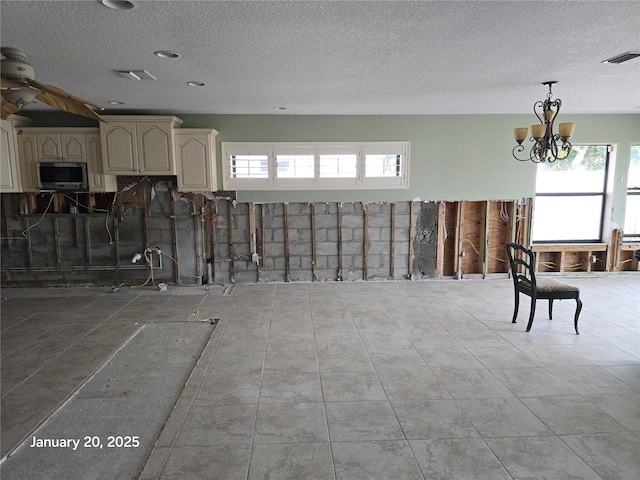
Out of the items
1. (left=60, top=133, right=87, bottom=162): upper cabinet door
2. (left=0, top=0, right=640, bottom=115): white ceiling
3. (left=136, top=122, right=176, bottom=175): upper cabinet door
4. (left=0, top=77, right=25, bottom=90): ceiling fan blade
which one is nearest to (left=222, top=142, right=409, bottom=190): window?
(left=136, top=122, right=176, bottom=175): upper cabinet door

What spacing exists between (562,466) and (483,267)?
4.54 meters

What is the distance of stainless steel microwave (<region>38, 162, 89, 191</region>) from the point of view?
18.1 feet

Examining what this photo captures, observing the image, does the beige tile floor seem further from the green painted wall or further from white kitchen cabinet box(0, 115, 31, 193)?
white kitchen cabinet box(0, 115, 31, 193)

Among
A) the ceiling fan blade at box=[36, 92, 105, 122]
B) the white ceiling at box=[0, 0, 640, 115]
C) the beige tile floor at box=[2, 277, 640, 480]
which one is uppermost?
the white ceiling at box=[0, 0, 640, 115]

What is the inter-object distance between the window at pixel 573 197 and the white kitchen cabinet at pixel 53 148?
266 inches

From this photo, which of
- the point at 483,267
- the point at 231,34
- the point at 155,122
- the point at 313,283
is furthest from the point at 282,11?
the point at 483,267

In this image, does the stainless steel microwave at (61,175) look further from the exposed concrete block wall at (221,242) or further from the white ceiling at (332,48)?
the white ceiling at (332,48)

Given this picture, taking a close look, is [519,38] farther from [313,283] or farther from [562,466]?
[313,283]

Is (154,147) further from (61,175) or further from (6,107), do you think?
(6,107)

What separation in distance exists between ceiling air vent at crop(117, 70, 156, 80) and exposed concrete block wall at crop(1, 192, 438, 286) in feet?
7.85

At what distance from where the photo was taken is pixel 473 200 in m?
6.33

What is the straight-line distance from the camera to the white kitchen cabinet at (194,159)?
5.65 m

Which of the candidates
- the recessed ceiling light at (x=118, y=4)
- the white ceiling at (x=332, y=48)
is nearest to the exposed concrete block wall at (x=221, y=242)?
the white ceiling at (x=332, y=48)

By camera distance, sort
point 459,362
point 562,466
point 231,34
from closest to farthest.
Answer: point 562,466
point 231,34
point 459,362
